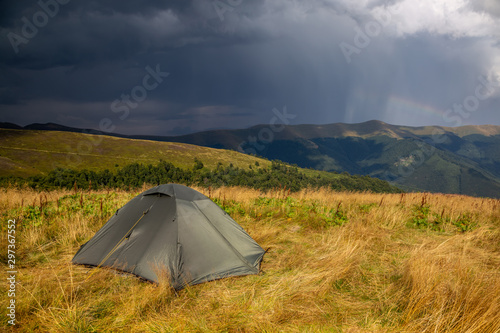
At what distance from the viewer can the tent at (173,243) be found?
4961 millimetres

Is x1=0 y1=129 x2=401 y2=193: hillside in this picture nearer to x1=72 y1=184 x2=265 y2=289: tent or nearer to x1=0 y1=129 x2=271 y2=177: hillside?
x1=0 y1=129 x2=271 y2=177: hillside

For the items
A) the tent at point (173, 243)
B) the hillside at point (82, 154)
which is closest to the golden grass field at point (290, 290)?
the tent at point (173, 243)

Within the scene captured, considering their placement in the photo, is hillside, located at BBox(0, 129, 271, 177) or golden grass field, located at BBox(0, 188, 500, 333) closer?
golden grass field, located at BBox(0, 188, 500, 333)

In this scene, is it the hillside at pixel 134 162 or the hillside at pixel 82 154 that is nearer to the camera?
the hillside at pixel 134 162

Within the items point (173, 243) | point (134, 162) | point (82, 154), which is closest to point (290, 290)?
point (173, 243)

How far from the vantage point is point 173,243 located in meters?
5.17

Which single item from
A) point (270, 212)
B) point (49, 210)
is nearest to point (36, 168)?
point (49, 210)

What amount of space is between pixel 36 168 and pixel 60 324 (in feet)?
324

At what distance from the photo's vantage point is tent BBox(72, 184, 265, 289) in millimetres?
4961

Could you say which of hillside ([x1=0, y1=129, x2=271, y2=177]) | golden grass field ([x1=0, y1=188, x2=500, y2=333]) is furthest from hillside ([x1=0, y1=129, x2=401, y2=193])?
golden grass field ([x1=0, y1=188, x2=500, y2=333])

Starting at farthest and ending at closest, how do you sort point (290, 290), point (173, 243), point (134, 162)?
point (134, 162), point (173, 243), point (290, 290)

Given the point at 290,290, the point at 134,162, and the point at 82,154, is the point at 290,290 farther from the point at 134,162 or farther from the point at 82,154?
the point at 82,154

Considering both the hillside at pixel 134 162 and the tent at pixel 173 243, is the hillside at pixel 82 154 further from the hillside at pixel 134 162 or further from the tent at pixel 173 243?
the tent at pixel 173 243

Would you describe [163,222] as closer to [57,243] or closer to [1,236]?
[57,243]
